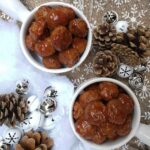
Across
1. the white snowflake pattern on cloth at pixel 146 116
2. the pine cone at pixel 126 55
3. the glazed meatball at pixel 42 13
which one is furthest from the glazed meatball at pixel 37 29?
the white snowflake pattern on cloth at pixel 146 116

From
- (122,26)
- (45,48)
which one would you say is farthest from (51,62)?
(122,26)

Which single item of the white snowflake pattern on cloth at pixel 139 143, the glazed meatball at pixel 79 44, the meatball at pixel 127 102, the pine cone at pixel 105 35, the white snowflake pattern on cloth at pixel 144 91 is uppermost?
the pine cone at pixel 105 35

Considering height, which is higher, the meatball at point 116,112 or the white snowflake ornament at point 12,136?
the meatball at point 116,112

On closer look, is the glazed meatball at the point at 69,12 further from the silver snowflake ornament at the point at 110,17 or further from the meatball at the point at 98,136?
the meatball at the point at 98,136

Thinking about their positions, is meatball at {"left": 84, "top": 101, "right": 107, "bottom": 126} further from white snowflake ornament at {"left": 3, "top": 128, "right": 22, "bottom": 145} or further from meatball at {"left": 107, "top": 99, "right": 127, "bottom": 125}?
white snowflake ornament at {"left": 3, "top": 128, "right": 22, "bottom": 145}

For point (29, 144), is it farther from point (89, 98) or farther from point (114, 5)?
point (114, 5)

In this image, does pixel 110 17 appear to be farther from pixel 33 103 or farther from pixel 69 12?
pixel 33 103

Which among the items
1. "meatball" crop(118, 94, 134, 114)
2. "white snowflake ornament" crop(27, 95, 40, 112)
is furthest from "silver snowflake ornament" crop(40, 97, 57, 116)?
"meatball" crop(118, 94, 134, 114)
